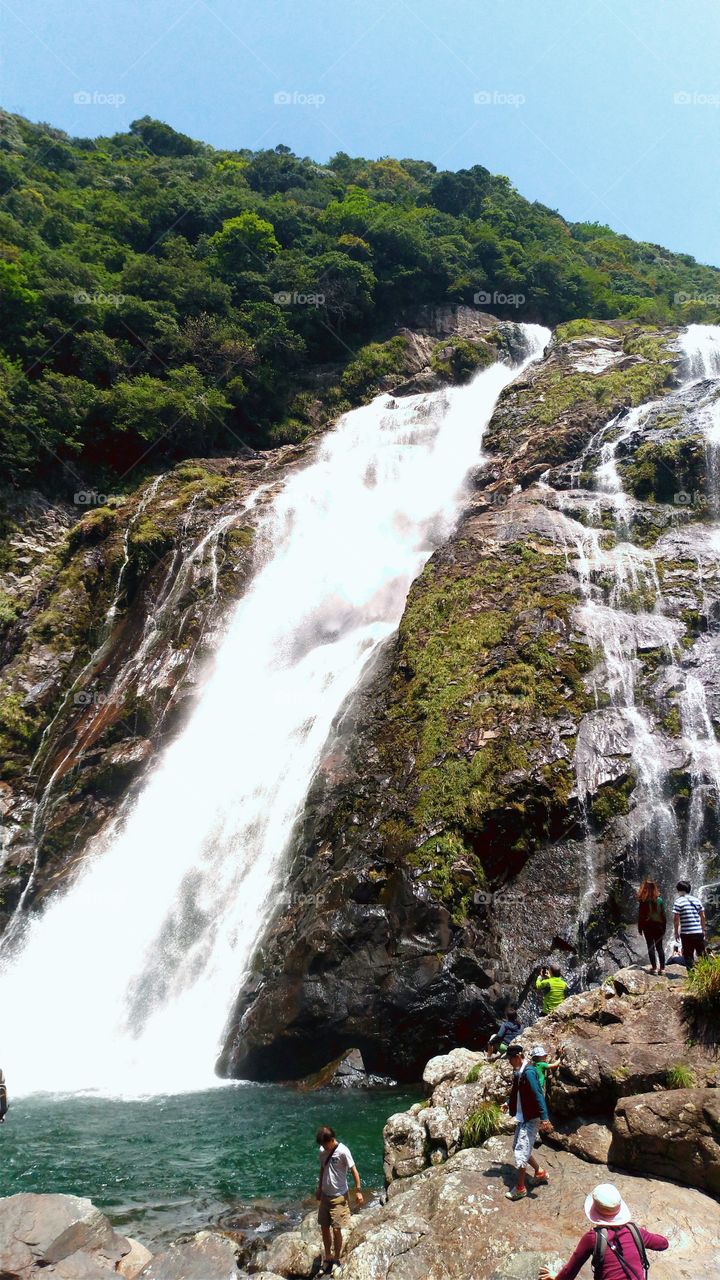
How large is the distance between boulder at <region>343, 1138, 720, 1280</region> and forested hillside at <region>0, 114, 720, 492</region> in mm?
29493

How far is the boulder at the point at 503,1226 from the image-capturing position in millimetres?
5703

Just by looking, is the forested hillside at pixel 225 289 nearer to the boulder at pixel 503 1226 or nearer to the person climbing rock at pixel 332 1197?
the person climbing rock at pixel 332 1197

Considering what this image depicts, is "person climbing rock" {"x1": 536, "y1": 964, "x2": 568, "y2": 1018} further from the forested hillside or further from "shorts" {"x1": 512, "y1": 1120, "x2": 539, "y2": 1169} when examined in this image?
the forested hillside

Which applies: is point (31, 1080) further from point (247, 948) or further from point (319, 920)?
point (319, 920)

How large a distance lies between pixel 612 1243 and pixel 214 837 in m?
14.4

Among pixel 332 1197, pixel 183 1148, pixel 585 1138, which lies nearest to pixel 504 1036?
pixel 585 1138

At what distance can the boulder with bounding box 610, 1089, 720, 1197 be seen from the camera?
645 cm

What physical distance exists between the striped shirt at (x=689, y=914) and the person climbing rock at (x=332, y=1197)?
16.3 ft

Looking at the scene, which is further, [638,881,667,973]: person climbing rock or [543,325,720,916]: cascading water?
[543,325,720,916]: cascading water

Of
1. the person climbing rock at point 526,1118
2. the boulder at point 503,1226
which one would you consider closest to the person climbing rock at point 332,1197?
the boulder at point 503,1226

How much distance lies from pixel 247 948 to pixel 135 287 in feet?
115

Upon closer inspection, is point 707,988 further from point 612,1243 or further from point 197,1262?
point 197,1262

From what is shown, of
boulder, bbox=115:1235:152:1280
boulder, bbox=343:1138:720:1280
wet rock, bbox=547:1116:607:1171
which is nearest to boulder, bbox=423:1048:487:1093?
wet rock, bbox=547:1116:607:1171

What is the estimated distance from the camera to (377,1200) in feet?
28.0
